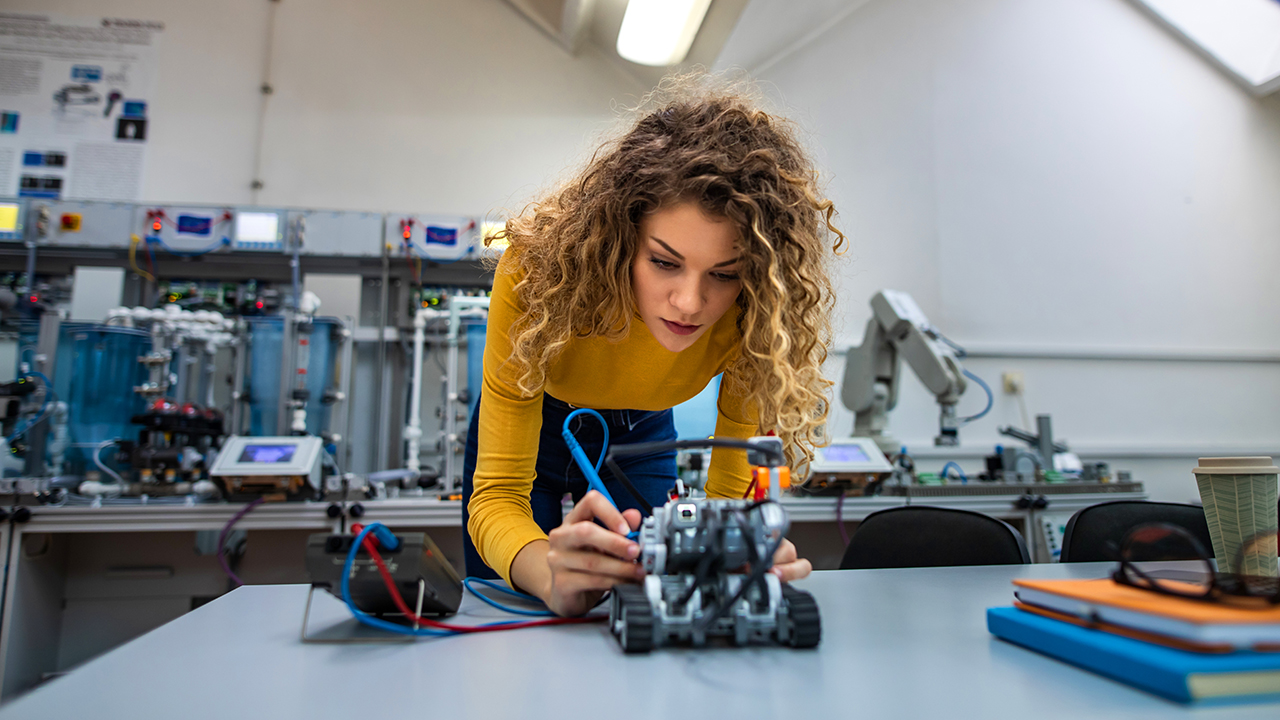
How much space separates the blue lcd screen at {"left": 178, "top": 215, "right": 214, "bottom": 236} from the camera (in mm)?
2580

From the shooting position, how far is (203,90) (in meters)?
3.26

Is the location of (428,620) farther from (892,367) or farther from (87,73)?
(87,73)

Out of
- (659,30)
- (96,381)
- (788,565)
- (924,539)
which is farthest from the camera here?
(659,30)

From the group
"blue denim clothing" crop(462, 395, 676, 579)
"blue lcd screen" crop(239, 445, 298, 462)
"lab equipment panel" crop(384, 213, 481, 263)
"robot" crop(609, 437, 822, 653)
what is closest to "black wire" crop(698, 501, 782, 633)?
"robot" crop(609, 437, 822, 653)

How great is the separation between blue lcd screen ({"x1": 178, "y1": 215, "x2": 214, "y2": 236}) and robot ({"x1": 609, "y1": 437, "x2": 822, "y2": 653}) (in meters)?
2.76

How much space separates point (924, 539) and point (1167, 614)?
2.52 ft

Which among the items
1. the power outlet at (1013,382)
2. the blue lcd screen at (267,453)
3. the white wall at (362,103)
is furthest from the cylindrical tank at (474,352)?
the power outlet at (1013,382)

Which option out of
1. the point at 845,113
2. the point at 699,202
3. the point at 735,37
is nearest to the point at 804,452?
the point at 699,202

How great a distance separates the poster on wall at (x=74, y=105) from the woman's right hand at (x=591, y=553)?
12.0 feet

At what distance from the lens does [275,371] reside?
2414 millimetres

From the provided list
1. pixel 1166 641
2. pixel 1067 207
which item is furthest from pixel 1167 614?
pixel 1067 207

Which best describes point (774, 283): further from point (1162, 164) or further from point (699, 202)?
point (1162, 164)

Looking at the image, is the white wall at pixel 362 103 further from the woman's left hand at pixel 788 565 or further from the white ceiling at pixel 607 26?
the woman's left hand at pixel 788 565

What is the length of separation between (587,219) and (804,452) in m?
0.42
